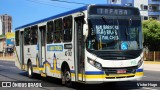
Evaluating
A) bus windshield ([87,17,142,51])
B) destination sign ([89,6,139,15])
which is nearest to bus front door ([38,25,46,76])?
destination sign ([89,6,139,15])

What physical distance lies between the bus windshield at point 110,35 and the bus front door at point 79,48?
0.71 metres

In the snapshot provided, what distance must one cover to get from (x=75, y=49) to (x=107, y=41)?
166 cm

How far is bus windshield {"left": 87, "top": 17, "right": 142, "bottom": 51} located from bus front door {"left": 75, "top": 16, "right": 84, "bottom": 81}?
0.71 m

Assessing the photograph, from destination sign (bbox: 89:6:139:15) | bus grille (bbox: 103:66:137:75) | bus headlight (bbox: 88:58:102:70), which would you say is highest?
destination sign (bbox: 89:6:139:15)

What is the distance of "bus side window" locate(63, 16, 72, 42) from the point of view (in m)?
14.3

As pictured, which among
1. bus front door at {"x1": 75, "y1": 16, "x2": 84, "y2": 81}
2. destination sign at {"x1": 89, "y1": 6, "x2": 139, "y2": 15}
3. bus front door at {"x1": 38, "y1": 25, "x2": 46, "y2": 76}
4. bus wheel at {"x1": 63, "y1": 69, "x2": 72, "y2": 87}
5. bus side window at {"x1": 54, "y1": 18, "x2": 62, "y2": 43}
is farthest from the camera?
bus front door at {"x1": 38, "y1": 25, "x2": 46, "y2": 76}

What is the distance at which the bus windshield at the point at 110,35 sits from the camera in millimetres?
12570

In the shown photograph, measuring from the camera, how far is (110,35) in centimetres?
1266

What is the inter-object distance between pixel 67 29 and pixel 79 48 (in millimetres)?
1467

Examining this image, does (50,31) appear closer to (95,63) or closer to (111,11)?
(111,11)

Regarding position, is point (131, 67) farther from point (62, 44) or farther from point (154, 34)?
point (154, 34)

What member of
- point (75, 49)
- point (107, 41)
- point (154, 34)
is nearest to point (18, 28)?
point (75, 49)

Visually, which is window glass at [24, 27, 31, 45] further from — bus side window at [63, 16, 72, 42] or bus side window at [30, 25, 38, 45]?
bus side window at [63, 16, 72, 42]

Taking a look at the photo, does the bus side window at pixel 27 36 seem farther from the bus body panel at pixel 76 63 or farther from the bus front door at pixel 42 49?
the bus body panel at pixel 76 63
